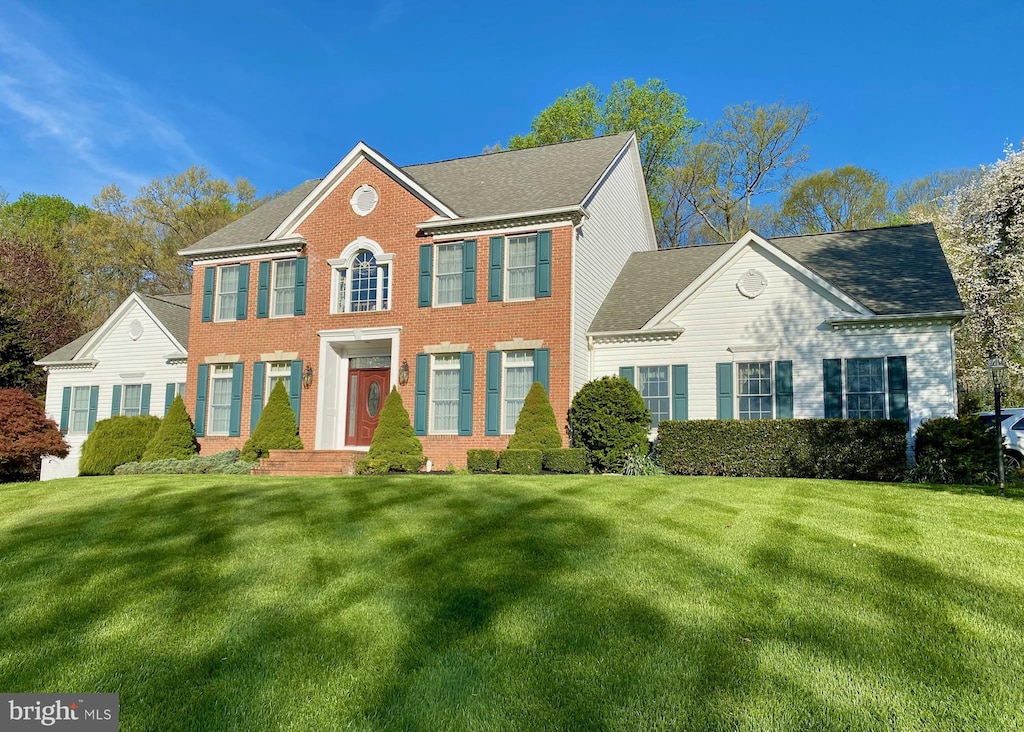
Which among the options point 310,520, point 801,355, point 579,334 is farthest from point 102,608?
point 801,355

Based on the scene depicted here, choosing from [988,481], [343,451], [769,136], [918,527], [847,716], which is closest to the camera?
[847,716]

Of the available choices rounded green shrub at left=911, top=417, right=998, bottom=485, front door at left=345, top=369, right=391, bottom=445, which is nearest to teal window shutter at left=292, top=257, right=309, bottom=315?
front door at left=345, top=369, right=391, bottom=445

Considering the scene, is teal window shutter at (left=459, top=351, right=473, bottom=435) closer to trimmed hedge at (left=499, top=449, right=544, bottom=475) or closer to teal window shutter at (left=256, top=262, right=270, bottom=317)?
trimmed hedge at (left=499, top=449, right=544, bottom=475)

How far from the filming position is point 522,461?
50.5 ft

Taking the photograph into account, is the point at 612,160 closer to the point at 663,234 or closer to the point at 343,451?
the point at 343,451

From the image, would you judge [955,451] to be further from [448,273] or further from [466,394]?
[448,273]

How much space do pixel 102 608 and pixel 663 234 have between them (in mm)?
35279

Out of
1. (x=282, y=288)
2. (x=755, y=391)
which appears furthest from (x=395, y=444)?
(x=755, y=391)

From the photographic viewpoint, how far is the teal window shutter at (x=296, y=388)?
63.3ft

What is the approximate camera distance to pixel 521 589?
5898 mm

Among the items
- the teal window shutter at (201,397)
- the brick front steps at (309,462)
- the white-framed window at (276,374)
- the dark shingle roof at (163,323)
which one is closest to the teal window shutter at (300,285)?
the white-framed window at (276,374)

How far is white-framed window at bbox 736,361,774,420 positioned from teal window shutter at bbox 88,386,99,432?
803 inches

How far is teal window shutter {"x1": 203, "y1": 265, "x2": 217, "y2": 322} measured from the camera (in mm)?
21031

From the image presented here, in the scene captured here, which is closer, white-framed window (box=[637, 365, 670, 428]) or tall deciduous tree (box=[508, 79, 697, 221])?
white-framed window (box=[637, 365, 670, 428])
